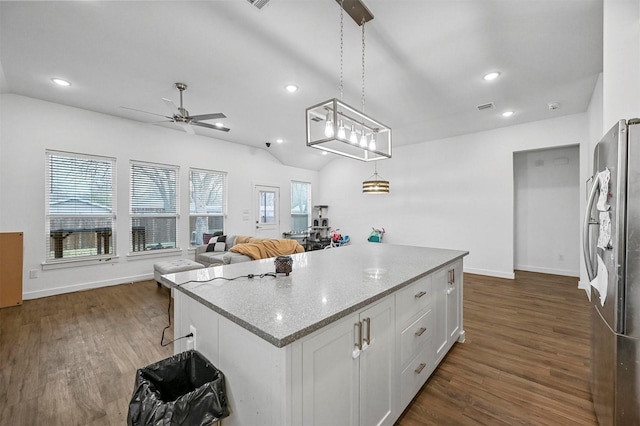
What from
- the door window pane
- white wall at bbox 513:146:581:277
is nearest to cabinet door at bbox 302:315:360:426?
white wall at bbox 513:146:581:277

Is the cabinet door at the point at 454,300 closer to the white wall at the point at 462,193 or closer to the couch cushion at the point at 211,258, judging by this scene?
the white wall at the point at 462,193

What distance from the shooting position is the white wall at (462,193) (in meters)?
4.93

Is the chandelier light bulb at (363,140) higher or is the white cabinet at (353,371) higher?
the chandelier light bulb at (363,140)

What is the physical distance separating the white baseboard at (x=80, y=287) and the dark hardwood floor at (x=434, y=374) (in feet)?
0.48

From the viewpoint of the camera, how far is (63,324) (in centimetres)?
302

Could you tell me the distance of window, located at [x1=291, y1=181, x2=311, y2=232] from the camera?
26.3ft

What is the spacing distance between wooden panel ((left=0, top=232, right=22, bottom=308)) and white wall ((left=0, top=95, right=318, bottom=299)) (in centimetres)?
29

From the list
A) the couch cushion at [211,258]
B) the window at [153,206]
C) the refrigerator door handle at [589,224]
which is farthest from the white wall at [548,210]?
the window at [153,206]

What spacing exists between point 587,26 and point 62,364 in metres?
5.52

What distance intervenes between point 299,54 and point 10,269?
15.8 feet

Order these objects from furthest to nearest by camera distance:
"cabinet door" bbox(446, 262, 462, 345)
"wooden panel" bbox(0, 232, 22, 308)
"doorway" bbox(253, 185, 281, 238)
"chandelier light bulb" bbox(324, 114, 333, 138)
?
"doorway" bbox(253, 185, 281, 238)
"wooden panel" bbox(0, 232, 22, 308)
"cabinet door" bbox(446, 262, 462, 345)
"chandelier light bulb" bbox(324, 114, 333, 138)

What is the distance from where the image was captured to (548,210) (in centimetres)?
521

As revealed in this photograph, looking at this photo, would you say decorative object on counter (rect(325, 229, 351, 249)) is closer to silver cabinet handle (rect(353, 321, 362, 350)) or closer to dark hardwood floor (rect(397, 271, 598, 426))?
dark hardwood floor (rect(397, 271, 598, 426))

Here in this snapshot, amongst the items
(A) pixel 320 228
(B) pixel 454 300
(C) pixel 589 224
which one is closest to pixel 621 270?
(C) pixel 589 224
